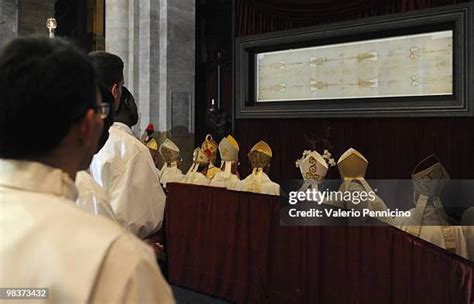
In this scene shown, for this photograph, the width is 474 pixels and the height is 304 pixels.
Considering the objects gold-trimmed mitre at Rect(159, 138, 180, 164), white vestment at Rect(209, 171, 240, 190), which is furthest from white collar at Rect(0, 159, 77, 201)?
gold-trimmed mitre at Rect(159, 138, 180, 164)

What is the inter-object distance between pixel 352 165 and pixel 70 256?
3.71 metres

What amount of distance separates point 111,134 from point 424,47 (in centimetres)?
511

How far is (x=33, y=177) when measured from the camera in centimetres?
98

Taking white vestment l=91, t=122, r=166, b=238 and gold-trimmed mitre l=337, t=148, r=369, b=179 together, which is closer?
white vestment l=91, t=122, r=166, b=238

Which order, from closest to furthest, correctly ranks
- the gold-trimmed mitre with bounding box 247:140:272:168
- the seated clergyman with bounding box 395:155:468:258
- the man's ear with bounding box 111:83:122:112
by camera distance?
the man's ear with bounding box 111:83:122:112 < the seated clergyman with bounding box 395:155:468:258 < the gold-trimmed mitre with bounding box 247:140:272:168

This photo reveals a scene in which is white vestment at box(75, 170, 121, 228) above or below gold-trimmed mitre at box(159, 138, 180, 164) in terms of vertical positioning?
below

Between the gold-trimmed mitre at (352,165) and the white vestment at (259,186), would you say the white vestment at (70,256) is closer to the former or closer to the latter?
the gold-trimmed mitre at (352,165)

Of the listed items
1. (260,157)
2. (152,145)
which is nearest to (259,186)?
(260,157)

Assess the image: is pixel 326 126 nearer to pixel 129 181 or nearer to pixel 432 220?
pixel 432 220

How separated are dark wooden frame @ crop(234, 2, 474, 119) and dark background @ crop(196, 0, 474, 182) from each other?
0.11m

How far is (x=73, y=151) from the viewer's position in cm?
103

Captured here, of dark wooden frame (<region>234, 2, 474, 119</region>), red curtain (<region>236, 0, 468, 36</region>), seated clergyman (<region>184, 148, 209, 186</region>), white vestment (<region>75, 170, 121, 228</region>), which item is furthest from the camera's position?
red curtain (<region>236, 0, 468, 36</region>)

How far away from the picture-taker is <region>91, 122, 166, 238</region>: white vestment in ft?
8.12

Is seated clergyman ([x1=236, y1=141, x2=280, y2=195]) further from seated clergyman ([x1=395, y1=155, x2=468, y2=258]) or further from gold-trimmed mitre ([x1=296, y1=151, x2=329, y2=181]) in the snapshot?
seated clergyman ([x1=395, y1=155, x2=468, y2=258])
